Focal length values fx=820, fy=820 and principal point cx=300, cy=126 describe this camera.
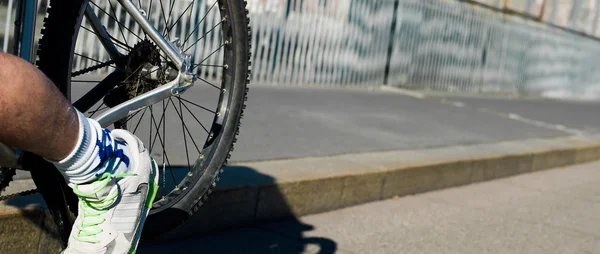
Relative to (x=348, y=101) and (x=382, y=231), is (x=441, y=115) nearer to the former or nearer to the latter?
(x=348, y=101)

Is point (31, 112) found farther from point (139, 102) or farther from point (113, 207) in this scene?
point (139, 102)

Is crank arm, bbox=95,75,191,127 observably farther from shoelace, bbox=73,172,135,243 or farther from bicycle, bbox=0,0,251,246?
shoelace, bbox=73,172,135,243

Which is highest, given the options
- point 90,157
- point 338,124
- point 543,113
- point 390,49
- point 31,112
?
point 31,112

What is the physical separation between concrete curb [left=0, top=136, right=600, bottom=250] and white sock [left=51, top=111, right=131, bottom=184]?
1061mm

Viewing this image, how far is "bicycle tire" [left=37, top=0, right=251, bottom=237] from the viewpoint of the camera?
6.82ft

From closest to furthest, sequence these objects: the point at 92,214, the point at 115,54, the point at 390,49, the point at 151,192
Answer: the point at 92,214
the point at 151,192
the point at 115,54
the point at 390,49

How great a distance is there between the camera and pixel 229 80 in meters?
2.91

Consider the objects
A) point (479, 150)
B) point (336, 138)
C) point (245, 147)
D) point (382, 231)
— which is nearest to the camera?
point (382, 231)

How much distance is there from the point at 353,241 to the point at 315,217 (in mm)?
456

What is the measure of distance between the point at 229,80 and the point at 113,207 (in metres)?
1.05

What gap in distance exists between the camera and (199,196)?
9.09 feet

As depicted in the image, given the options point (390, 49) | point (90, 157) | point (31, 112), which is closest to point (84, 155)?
point (90, 157)

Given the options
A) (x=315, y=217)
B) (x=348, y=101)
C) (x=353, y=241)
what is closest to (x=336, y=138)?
(x=315, y=217)

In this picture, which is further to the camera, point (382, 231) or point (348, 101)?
point (348, 101)
